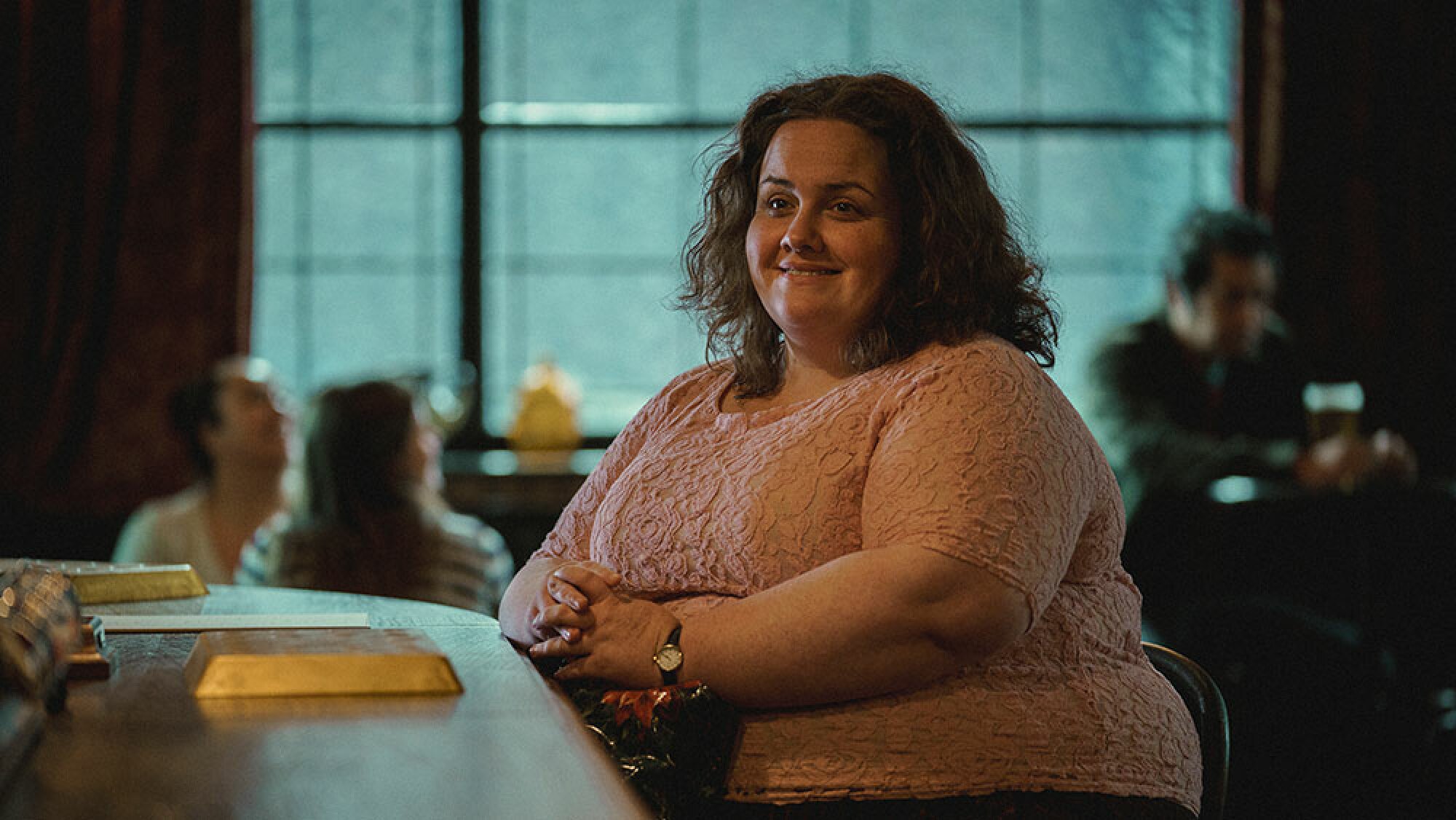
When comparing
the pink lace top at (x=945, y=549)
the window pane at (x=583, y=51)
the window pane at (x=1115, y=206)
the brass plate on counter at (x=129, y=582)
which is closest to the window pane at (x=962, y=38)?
the window pane at (x=1115, y=206)

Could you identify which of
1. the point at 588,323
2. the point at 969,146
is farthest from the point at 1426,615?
the point at 969,146

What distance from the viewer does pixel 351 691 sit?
3.47 ft

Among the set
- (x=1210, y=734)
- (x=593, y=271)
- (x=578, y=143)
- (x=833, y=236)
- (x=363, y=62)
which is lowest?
(x=1210, y=734)

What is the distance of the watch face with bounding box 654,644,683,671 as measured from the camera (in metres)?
1.41

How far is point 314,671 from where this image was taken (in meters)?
1.07

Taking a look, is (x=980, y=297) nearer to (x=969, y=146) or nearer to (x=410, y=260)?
(x=969, y=146)

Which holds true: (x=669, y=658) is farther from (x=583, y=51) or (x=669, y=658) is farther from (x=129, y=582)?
(x=583, y=51)

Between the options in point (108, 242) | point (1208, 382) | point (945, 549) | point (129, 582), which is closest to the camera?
point (945, 549)

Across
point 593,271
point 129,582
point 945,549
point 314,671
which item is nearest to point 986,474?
point 945,549

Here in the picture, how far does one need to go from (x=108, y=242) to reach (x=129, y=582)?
3.22 metres

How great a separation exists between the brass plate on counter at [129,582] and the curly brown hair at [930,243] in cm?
68

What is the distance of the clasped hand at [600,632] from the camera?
142cm

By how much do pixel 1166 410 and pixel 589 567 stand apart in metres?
2.56

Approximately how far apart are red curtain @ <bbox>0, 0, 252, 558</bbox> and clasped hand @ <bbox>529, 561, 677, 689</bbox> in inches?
136
